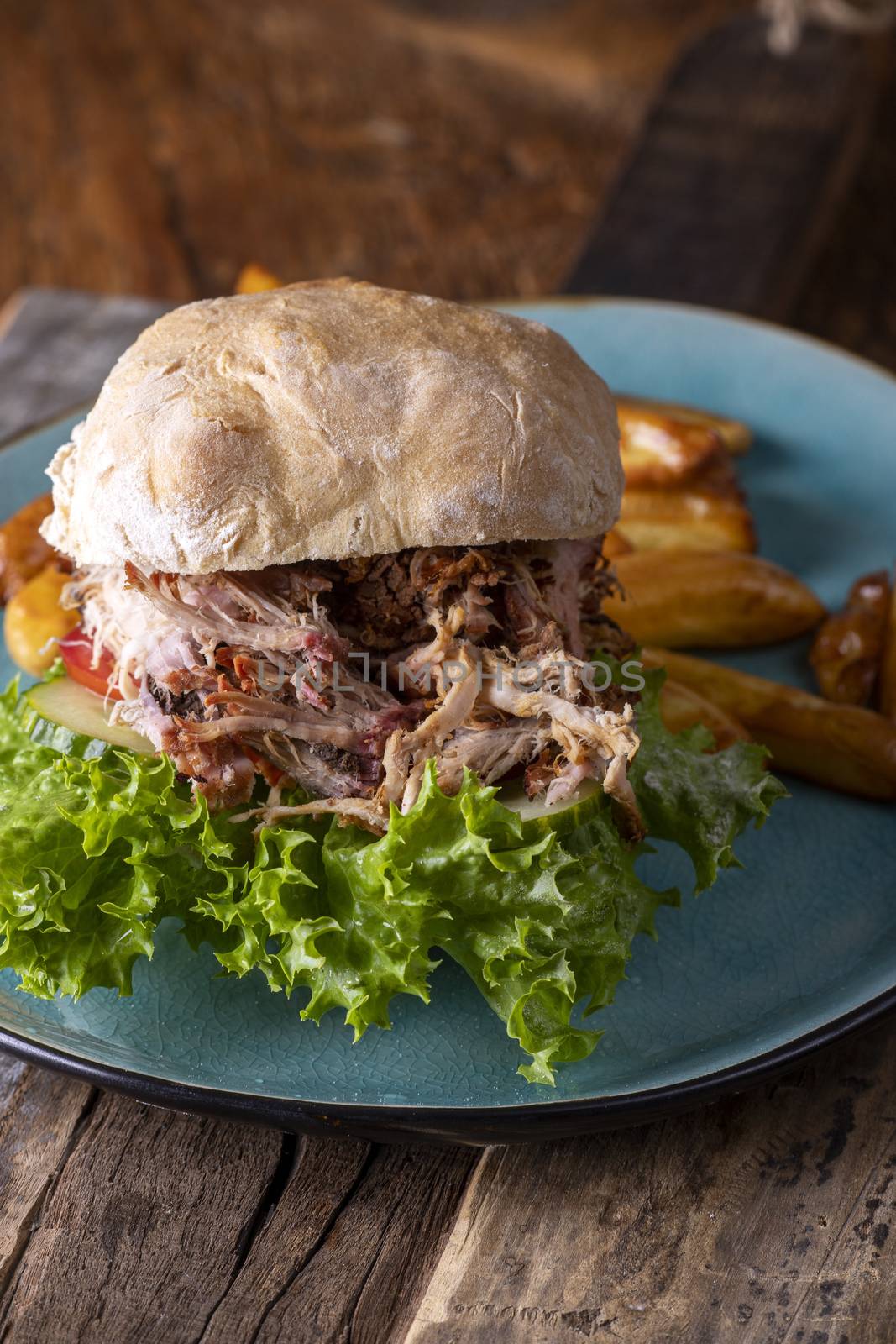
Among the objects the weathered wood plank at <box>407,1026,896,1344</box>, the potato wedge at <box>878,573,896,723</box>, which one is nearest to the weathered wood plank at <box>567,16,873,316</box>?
the potato wedge at <box>878,573,896,723</box>

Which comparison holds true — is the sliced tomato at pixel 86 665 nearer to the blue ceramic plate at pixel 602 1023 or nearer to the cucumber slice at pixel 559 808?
the blue ceramic plate at pixel 602 1023

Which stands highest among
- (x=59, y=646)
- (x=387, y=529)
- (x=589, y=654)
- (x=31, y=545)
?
(x=387, y=529)

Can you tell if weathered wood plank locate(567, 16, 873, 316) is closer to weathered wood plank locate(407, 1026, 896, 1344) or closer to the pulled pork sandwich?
the pulled pork sandwich

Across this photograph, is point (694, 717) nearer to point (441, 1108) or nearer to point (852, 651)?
point (852, 651)

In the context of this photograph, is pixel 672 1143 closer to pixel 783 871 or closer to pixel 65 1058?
pixel 783 871

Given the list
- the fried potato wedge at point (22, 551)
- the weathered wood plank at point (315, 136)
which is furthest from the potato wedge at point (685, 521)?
the weathered wood plank at point (315, 136)

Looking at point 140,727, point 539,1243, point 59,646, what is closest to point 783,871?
point 539,1243

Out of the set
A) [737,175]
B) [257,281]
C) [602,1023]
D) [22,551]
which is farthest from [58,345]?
[602,1023]

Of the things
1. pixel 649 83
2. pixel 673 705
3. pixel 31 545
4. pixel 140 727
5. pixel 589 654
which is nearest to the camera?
pixel 140 727
